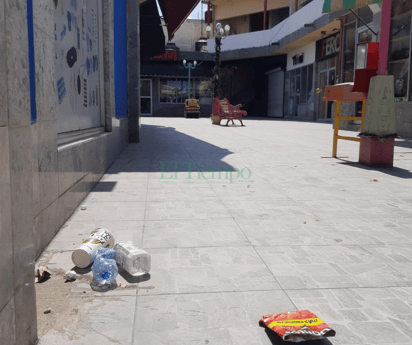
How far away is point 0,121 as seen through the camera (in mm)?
1615

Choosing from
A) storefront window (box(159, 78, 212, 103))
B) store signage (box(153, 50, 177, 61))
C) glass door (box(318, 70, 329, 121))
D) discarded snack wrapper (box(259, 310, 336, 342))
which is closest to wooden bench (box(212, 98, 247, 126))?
glass door (box(318, 70, 329, 121))

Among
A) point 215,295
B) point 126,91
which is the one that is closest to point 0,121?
point 215,295

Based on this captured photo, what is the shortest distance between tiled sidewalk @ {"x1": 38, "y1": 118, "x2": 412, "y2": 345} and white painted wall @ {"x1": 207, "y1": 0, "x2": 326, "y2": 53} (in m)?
20.0

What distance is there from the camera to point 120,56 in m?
10.2

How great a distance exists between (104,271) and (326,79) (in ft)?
83.1

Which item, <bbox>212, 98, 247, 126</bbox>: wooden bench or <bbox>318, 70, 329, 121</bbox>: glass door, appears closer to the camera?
<bbox>212, 98, 247, 126</bbox>: wooden bench

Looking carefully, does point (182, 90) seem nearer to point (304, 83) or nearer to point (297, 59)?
point (297, 59)

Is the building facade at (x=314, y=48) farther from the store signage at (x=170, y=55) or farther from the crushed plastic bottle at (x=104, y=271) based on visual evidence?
the crushed plastic bottle at (x=104, y=271)

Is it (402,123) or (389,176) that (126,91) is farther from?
(402,123)

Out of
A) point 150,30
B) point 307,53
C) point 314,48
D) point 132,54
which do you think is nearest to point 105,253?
point 132,54

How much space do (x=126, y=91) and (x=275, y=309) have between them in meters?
9.93

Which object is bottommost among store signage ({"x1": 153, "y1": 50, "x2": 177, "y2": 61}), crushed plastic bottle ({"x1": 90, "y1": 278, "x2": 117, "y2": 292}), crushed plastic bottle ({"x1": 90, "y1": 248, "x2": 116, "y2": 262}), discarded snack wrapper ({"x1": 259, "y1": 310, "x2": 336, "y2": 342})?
crushed plastic bottle ({"x1": 90, "y1": 278, "x2": 117, "y2": 292})

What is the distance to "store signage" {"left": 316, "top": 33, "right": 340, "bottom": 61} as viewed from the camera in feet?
76.0

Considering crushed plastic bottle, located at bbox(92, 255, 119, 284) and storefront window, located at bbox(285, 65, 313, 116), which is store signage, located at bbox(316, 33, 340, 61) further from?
crushed plastic bottle, located at bbox(92, 255, 119, 284)
